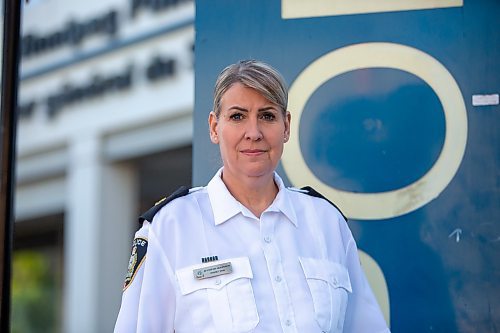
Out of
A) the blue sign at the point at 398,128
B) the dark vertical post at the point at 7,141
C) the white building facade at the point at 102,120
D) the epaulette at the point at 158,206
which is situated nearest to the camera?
the epaulette at the point at 158,206

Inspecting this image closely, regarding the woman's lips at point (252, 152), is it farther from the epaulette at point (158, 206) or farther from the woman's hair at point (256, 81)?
the epaulette at point (158, 206)

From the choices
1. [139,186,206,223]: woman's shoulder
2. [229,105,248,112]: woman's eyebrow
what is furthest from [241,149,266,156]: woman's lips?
[139,186,206,223]: woman's shoulder

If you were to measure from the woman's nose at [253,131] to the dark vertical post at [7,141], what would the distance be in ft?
3.28

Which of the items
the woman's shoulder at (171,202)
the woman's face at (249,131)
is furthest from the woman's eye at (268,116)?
the woman's shoulder at (171,202)

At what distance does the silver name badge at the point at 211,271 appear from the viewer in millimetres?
2309

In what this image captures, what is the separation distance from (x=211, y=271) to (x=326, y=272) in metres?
0.30

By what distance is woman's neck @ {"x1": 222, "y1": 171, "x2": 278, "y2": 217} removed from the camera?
2.42 meters

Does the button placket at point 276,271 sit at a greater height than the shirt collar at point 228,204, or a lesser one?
lesser

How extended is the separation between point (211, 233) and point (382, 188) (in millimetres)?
992

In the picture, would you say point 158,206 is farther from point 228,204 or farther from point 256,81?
point 256,81

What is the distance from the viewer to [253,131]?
233 cm

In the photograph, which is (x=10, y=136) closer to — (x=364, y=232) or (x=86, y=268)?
(x=364, y=232)

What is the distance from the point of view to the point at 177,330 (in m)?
2.31

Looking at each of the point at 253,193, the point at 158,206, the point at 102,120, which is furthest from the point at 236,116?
the point at 102,120
